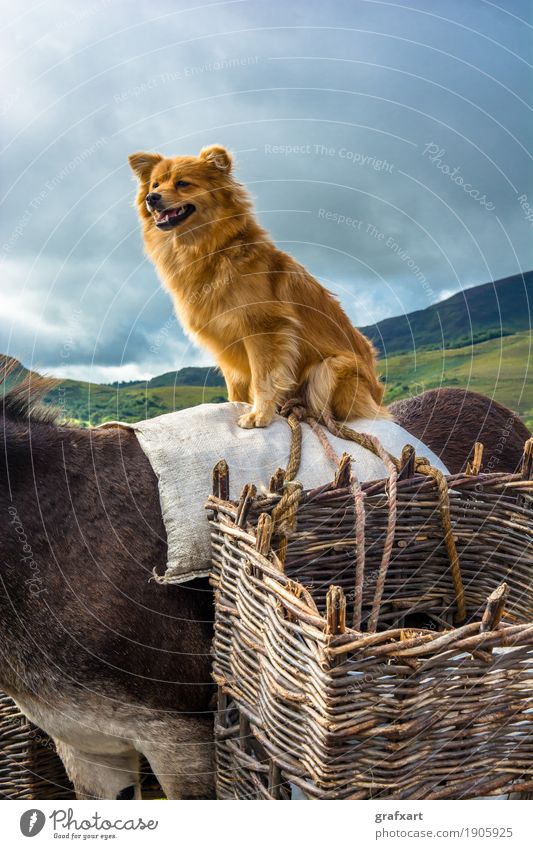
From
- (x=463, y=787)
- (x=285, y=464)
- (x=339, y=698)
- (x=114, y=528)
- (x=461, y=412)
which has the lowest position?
(x=463, y=787)

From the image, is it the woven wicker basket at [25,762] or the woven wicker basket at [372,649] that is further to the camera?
the woven wicker basket at [25,762]

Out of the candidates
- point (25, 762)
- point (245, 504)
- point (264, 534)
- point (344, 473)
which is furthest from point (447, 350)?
point (25, 762)

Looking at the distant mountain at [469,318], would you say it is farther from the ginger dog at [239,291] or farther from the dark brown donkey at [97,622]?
the dark brown donkey at [97,622]

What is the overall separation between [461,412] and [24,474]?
4.89ft

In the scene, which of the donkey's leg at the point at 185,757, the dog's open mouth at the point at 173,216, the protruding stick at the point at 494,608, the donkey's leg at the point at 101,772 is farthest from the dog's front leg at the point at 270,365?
the protruding stick at the point at 494,608

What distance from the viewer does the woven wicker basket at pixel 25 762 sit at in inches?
88.5

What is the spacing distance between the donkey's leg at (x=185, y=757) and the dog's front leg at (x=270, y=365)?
2.63 feet

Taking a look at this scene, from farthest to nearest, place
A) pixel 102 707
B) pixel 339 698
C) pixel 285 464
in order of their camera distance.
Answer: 1. pixel 285 464
2. pixel 102 707
3. pixel 339 698

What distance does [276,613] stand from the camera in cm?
130

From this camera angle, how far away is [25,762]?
2268mm

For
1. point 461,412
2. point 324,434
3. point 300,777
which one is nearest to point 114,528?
point 324,434

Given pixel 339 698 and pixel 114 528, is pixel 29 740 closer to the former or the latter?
pixel 114 528

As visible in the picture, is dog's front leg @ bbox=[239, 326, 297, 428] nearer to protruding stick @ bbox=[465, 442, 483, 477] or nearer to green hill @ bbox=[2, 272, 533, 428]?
green hill @ bbox=[2, 272, 533, 428]
